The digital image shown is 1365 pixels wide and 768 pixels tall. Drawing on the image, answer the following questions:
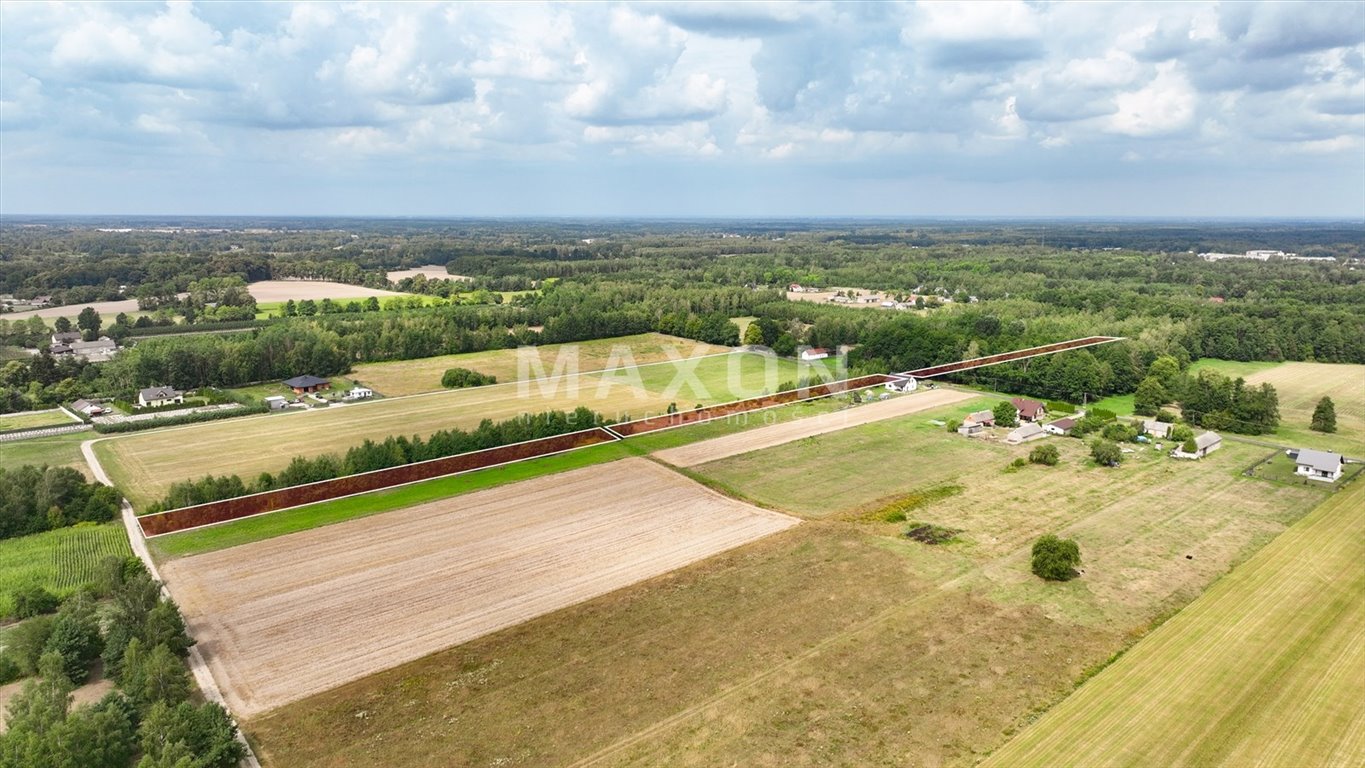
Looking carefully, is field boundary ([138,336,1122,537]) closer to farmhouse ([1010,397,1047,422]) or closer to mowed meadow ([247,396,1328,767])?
farmhouse ([1010,397,1047,422])

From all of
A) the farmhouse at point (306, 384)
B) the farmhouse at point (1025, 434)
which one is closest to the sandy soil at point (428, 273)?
the farmhouse at point (306, 384)

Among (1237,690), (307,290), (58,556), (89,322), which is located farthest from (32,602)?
(307,290)

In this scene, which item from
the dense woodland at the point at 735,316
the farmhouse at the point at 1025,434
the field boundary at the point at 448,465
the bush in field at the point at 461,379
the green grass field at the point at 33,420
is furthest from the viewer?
the bush in field at the point at 461,379

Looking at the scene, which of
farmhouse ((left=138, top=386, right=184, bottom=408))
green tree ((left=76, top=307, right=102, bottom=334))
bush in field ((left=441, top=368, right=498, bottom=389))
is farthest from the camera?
green tree ((left=76, top=307, right=102, bottom=334))

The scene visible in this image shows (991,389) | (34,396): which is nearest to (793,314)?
(991,389)

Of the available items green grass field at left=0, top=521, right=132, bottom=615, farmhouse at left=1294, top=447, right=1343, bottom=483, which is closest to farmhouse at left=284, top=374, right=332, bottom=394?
green grass field at left=0, top=521, right=132, bottom=615

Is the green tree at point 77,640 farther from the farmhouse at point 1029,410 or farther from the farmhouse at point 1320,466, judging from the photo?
the farmhouse at point 1320,466
